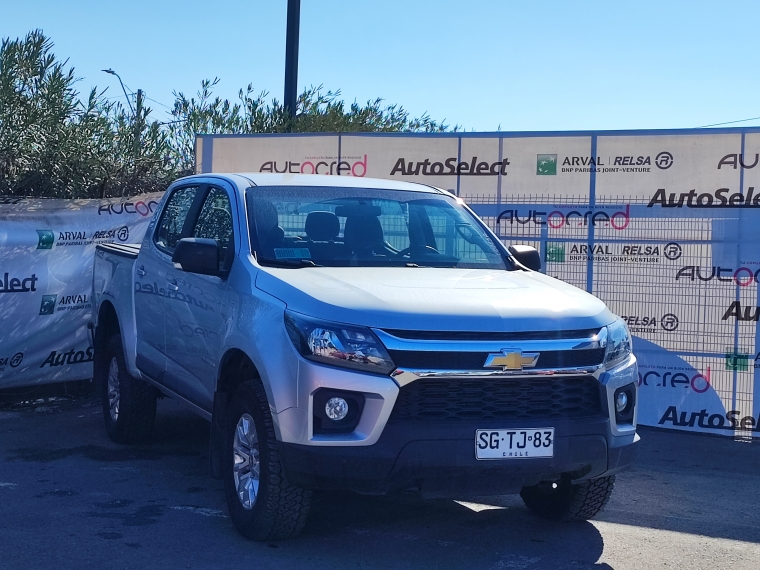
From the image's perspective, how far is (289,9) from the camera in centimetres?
1234

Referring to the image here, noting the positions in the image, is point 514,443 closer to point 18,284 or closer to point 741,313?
point 741,313

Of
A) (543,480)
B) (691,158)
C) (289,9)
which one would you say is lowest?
(543,480)

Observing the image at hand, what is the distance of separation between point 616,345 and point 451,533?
4.50 feet

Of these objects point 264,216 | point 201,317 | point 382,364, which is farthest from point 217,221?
point 382,364

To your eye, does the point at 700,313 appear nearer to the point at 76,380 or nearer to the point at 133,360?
the point at 133,360

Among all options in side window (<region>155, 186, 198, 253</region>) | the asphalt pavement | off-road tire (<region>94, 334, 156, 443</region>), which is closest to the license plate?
the asphalt pavement

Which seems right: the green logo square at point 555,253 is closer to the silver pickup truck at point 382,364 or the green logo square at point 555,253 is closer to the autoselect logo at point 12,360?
the silver pickup truck at point 382,364

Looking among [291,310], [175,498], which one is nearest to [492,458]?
[291,310]

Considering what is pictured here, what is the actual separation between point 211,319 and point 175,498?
1190 mm

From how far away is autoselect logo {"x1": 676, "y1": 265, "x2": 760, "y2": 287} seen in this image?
8.14 m

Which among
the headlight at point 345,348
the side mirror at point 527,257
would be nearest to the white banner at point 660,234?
the side mirror at point 527,257

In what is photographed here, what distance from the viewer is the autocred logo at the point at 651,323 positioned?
841 centimetres

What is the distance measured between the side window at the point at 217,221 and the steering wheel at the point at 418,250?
100cm

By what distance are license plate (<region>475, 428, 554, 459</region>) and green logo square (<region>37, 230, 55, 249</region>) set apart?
19.7ft
